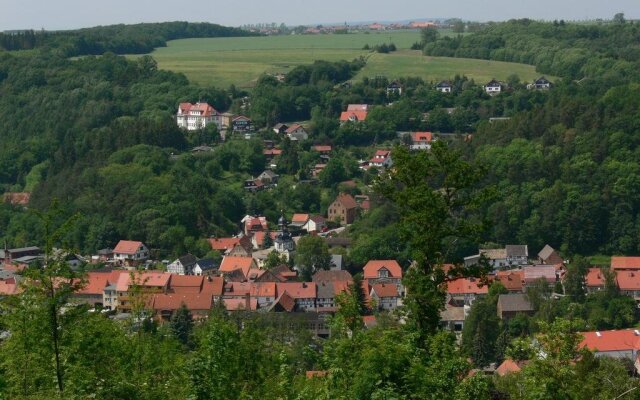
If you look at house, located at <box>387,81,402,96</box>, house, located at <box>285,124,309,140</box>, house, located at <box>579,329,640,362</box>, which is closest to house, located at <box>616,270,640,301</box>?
house, located at <box>579,329,640,362</box>

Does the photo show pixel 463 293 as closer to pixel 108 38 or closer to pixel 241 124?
pixel 241 124

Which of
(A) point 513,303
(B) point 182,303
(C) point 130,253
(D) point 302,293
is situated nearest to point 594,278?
(A) point 513,303

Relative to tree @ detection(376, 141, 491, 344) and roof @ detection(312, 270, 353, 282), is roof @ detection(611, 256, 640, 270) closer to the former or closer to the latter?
roof @ detection(312, 270, 353, 282)

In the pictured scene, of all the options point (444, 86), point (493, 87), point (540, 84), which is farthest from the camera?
point (444, 86)

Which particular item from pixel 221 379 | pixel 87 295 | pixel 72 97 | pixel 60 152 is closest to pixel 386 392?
pixel 221 379

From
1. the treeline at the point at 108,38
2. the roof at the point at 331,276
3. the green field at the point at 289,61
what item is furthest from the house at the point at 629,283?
the treeline at the point at 108,38

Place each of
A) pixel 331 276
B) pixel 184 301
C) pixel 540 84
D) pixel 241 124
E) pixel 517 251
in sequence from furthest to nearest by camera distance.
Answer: pixel 540 84, pixel 241 124, pixel 517 251, pixel 331 276, pixel 184 301
